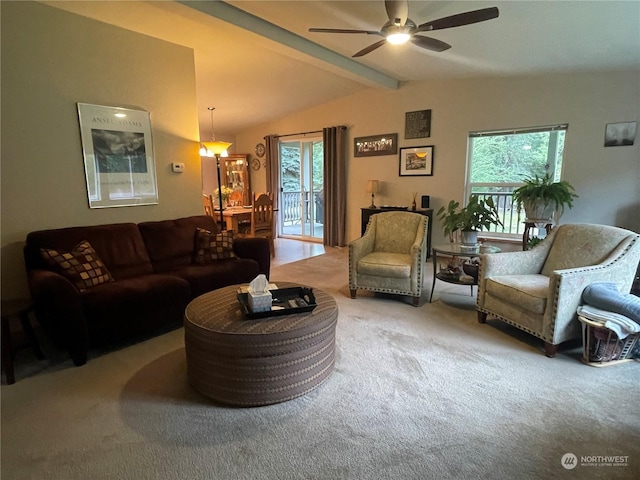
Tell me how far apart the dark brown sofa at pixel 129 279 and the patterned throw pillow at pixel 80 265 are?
56 millimetres

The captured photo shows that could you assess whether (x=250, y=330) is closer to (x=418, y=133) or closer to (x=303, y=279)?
(x=303, y=279)

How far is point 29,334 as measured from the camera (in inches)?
98.3

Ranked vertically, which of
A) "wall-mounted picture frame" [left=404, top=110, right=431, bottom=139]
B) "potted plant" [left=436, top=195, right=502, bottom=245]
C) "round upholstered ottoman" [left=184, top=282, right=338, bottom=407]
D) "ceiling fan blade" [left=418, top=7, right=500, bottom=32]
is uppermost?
"ceiling fan blade" [left=418, top=7, right=500, bottom=32]

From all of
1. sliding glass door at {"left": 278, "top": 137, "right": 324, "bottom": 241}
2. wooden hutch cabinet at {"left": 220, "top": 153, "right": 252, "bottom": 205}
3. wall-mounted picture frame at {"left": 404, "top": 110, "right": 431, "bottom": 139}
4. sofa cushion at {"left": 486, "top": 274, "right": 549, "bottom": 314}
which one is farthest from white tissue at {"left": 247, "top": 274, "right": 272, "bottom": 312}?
wooden hutch cabinet at {"left": 220, "top": 153, "right": 252, "bottom": 205}

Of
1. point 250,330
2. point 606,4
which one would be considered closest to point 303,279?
point 250,330

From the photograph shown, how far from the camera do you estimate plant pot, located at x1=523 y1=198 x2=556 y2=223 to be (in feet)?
13.6

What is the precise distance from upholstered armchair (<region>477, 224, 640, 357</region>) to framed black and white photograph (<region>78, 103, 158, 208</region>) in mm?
3340

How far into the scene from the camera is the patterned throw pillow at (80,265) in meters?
2.63

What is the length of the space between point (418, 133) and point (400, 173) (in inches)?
27.0

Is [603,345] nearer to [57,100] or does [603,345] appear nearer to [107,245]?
[107,245]

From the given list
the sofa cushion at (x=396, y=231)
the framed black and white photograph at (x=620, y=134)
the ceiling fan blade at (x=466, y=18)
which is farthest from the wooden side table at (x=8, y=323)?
the framed black and white photograph at (x=620, y=134)

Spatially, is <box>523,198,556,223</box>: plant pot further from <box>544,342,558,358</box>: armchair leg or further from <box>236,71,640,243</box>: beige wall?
<box>544,342,558,358</box>: armchair leg

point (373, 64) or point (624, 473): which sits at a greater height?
point (373, 64)

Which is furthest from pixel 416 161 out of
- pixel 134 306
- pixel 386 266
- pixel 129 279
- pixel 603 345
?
pixel 134 306
